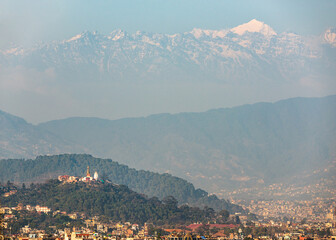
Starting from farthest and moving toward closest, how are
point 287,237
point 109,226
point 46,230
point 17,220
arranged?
point 109,226 → point 17,220 → point 46,230 → point 287,237

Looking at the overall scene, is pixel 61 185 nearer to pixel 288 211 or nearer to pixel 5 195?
pixel 5 195

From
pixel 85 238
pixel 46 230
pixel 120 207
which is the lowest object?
pixel 85 238

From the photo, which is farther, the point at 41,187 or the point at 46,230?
the point at 41,187

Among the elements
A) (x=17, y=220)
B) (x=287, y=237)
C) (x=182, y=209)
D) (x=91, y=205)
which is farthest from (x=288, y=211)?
(x=287, y=237)

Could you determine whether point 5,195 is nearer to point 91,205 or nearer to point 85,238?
point 91,205

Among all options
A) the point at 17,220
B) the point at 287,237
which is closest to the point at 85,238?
the point at 287,237

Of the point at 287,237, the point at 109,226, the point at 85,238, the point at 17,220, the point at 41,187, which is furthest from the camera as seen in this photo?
the point at 41,187

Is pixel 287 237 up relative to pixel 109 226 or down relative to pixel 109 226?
down
